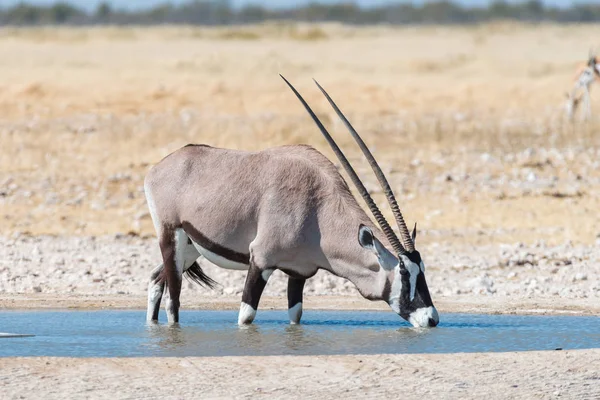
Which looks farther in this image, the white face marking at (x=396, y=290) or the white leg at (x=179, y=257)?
the white leg at (x=179, y=257)

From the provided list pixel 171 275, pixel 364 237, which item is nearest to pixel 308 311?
pixel 171 275

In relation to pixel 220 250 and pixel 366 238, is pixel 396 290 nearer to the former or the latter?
pixel 366 238

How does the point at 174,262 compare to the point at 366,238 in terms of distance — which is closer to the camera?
the point at 366,238

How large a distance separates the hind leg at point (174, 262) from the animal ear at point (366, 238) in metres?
1.24

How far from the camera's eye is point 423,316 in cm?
827

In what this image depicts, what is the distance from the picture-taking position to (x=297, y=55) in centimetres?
3891

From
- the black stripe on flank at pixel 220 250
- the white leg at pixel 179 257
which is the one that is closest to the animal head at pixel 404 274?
the black stripe on flank at pixel 220 250

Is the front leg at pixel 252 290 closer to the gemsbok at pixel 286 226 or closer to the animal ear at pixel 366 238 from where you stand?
the gemsbok at pixel 286 226

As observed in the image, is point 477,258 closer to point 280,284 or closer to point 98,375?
point 280,284

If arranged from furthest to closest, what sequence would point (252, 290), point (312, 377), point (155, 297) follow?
point (155, 297) < point (252, 290) < point (312, 377)

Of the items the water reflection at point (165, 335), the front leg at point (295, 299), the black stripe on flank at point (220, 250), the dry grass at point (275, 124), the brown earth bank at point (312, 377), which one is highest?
the dry grass at point (275, 124)

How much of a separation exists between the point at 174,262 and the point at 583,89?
63.8 ft

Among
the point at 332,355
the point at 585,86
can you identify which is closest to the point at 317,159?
the point at 332,355

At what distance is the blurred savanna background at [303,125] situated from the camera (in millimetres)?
15000
